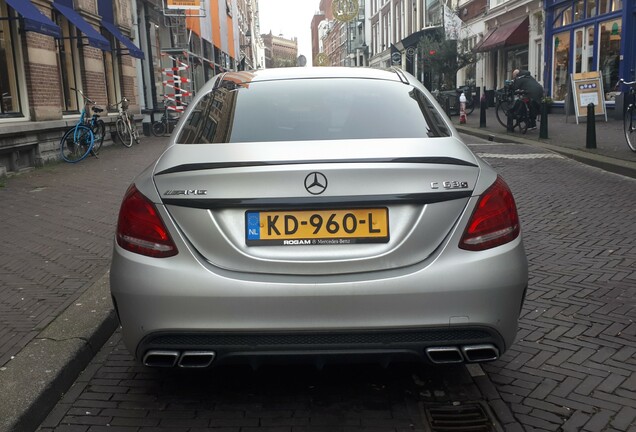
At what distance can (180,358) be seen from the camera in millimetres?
2635

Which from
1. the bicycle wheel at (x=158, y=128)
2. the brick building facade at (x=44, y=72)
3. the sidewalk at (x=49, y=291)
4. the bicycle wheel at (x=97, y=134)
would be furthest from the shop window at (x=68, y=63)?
the bicycle wheel at (x=158, y=128)

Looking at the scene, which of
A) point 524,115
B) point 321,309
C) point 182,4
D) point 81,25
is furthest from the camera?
point 182,4

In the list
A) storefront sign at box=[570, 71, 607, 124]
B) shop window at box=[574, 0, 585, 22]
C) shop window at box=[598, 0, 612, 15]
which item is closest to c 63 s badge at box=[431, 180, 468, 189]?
storefront sign at box=[570, 71, 607, 124]

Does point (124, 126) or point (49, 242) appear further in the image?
point (124, 126)

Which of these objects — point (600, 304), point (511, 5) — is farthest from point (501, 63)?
point (600, 304)

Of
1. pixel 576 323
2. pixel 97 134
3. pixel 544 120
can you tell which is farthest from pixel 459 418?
pixel 97 134

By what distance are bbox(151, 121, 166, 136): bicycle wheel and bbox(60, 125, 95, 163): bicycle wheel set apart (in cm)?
802

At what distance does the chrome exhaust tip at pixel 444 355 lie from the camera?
258 centimetres

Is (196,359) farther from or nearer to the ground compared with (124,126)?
nearer to the ground

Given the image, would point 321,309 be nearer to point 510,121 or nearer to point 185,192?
point 185,192

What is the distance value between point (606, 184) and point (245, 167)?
7359 mm

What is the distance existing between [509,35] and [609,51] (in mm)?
7681

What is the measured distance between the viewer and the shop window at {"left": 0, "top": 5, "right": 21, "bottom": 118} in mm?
11398

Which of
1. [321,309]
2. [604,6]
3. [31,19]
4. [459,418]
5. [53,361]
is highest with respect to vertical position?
[604,6]
